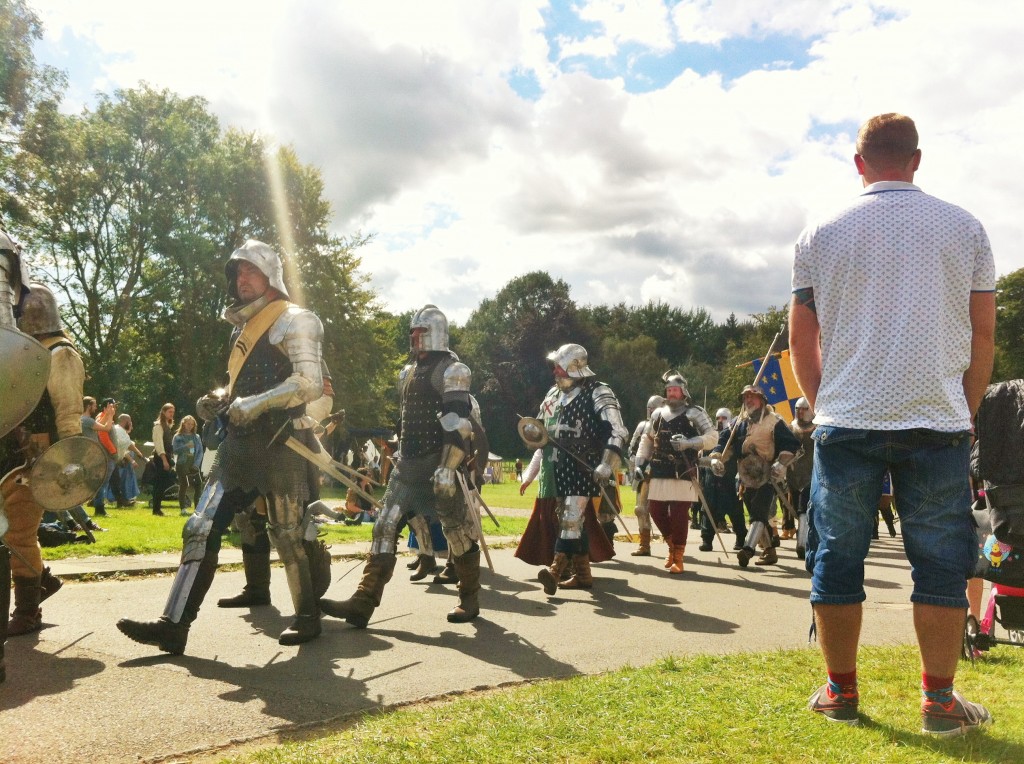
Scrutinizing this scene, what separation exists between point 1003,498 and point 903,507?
152 cm

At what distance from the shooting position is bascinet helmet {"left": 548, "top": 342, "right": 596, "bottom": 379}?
8.88m

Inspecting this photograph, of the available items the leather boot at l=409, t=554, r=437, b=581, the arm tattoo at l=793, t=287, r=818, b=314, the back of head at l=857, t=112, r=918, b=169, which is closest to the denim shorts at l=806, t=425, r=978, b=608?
the arm tattoo at l=793, t=287, r=818, b=314

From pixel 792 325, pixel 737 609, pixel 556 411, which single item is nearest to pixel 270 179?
pixel 556 411

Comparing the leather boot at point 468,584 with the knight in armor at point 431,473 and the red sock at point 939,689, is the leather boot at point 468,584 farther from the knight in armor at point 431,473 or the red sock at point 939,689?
the red sock at point 939,689

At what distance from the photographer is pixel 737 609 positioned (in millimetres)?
7383

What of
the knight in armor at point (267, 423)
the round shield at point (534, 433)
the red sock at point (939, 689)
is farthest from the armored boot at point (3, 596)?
the round shield at point (534, 433)

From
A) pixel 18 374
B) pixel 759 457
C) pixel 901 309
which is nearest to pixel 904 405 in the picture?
pixel 901 309

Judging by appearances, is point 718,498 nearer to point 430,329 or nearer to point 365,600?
point 430,329

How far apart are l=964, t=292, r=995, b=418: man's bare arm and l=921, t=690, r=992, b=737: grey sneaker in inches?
41.7

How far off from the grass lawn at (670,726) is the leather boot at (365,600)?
185 cm

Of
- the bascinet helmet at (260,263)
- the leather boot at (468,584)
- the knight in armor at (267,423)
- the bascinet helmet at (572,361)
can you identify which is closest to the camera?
the knight in armor at (267,423)

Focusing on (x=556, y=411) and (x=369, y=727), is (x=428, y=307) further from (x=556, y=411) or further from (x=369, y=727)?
(x=369, y=727)

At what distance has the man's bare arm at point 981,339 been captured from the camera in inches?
136

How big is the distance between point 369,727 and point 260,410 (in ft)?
6.99
